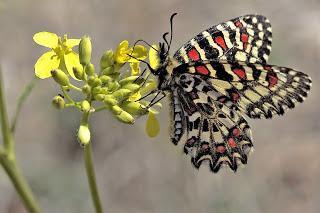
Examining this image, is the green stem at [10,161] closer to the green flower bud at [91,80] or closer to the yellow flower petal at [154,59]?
the green flower bud at [91,80]

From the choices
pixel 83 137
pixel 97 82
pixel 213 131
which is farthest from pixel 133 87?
pixel 213 131

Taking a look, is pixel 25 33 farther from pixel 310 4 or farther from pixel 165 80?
pixel 165 80

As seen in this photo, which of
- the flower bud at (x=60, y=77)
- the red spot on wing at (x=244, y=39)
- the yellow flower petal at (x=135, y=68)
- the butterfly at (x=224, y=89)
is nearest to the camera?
the flower bud at (x=60, y=77)

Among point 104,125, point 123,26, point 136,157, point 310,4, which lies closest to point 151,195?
point 136,157

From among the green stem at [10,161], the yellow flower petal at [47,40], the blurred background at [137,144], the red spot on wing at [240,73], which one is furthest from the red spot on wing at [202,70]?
the blurred background at [137,144]

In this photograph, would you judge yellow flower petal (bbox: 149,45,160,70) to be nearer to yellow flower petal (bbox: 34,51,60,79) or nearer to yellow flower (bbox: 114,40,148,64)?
yellow flower (bbox: 114,40,148,64)
